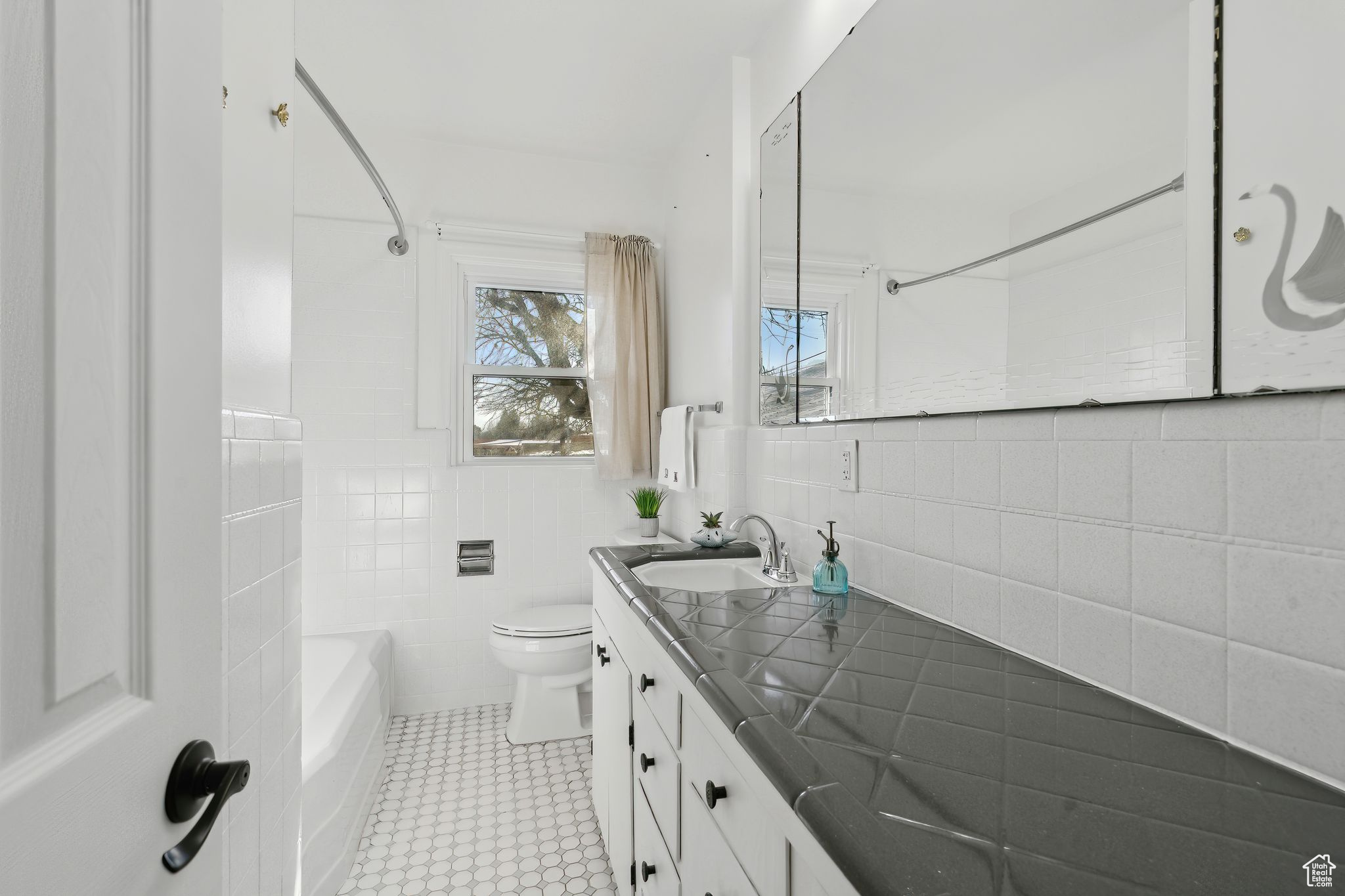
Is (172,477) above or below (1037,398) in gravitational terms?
below

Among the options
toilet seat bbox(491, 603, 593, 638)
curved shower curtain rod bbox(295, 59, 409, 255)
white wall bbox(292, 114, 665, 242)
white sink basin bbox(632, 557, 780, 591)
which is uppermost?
white wall bbox(292, 114, 665, 242)

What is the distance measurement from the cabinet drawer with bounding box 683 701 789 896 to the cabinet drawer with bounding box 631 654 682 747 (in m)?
0.04

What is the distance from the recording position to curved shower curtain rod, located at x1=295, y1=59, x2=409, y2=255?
150 centimetres

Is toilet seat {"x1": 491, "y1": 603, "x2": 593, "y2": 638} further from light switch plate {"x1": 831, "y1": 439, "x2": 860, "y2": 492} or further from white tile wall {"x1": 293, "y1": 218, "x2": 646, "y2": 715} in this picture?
light switch plate {"x1": 831, "y1": 439, "x2": 860, "y2": 492}

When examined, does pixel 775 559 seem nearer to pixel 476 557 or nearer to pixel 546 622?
pixel 546 622

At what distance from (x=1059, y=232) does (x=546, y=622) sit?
2218 millimetres

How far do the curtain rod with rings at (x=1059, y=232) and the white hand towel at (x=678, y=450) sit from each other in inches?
44.8

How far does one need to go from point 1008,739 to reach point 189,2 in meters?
1.15

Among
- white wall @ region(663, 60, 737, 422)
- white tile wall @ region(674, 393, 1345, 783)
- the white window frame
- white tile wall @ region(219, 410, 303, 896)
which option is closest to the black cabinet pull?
white tile wall @ region(674, 393, 1345, 783)

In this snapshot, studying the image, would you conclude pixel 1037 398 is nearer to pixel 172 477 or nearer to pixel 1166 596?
pixel 1166 596

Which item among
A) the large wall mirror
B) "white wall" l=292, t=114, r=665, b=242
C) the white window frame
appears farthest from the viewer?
the white window frame

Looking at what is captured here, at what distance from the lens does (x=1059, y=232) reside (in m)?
0.98

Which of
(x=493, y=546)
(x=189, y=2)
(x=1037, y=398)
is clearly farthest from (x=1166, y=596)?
(x=493, y=546)

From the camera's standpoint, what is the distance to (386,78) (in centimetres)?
232
